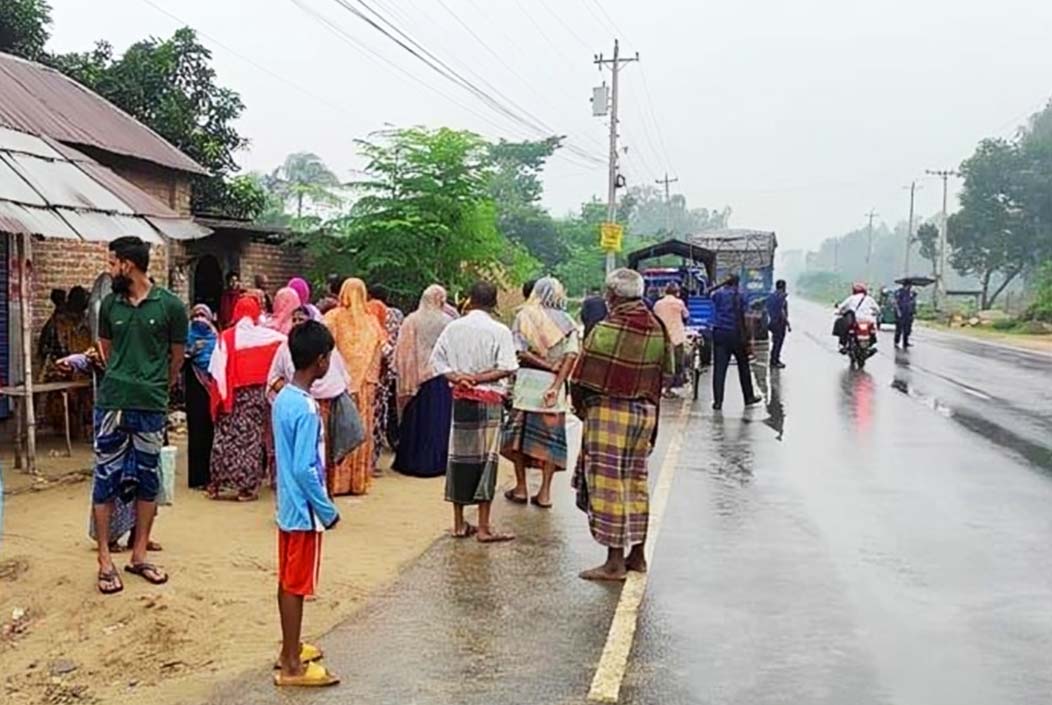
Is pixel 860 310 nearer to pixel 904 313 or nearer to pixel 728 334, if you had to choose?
pixel 728 334

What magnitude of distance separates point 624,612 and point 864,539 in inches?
99.1

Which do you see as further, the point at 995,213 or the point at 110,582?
the point at 995,213

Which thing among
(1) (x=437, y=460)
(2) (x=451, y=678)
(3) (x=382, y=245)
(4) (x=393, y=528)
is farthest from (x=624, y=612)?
(3) (x=382, y=245)

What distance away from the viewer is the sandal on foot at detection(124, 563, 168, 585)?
6.28 meters

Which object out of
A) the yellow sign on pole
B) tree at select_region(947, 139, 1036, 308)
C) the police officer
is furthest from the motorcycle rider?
tree at select_region(947, 139, 1036, 308)

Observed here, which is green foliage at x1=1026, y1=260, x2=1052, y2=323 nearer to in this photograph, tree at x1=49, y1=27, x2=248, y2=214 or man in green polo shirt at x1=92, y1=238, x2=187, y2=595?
tree at x1=49, y1=27, x2=248, y2=214

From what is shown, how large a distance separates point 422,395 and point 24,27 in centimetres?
1332

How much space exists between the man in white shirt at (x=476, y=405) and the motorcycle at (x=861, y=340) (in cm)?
1554

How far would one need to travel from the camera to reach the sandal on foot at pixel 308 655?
5.06 meters

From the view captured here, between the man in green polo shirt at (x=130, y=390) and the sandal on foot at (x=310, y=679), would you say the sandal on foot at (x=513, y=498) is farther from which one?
the sandal on foot at (x=310, y=679)

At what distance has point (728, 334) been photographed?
1526 cm

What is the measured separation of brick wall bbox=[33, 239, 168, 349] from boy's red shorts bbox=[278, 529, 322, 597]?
24.0ft

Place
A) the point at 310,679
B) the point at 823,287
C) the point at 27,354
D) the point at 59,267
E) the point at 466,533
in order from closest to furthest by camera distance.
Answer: the point at 310,679 → the point at 466,533 → the point at 27,354 → the point at 59,267 → the point at 823,287

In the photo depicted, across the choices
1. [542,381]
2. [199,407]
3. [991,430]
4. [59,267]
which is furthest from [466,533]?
[991,430]
